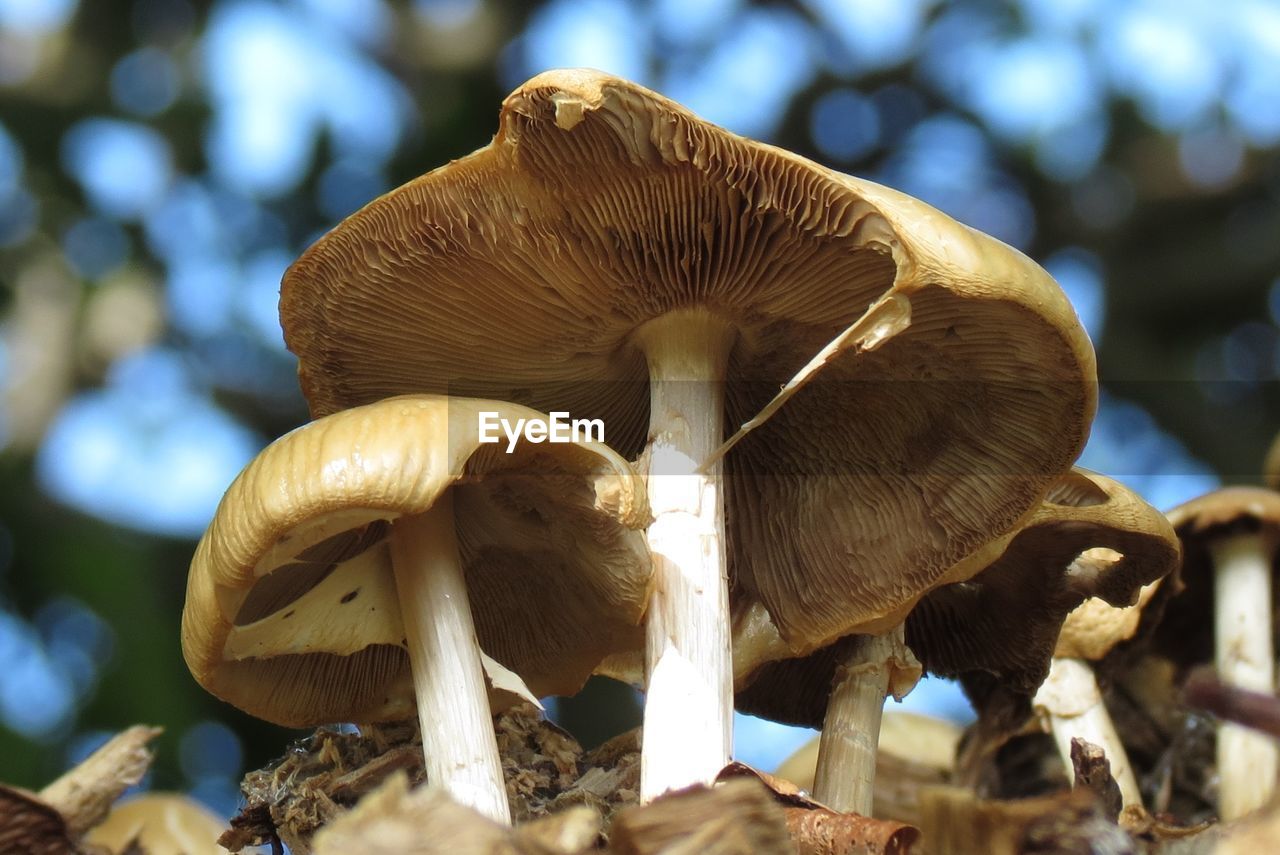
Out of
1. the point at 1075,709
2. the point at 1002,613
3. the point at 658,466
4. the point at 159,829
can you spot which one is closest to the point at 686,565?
the point at 658,466

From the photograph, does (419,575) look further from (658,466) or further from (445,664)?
(658,466)

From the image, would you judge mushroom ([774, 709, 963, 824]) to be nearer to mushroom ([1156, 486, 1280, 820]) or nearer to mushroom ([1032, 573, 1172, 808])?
mushroom ([1032, 573, 1172, 808])

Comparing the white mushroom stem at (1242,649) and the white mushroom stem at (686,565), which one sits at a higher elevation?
the white mushroom stem at (686,565)

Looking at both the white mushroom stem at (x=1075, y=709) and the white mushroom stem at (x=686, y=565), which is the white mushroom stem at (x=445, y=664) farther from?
the white mushroom stem at (x=1075, y=709)

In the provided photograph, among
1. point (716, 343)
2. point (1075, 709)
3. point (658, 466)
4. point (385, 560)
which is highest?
point (716, 343)

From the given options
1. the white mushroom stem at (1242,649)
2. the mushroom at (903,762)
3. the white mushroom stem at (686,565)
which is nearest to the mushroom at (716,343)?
the white mushroom stem at (686,565)

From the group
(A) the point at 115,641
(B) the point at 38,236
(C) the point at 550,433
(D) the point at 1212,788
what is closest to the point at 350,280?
(C) the point at 550,433
